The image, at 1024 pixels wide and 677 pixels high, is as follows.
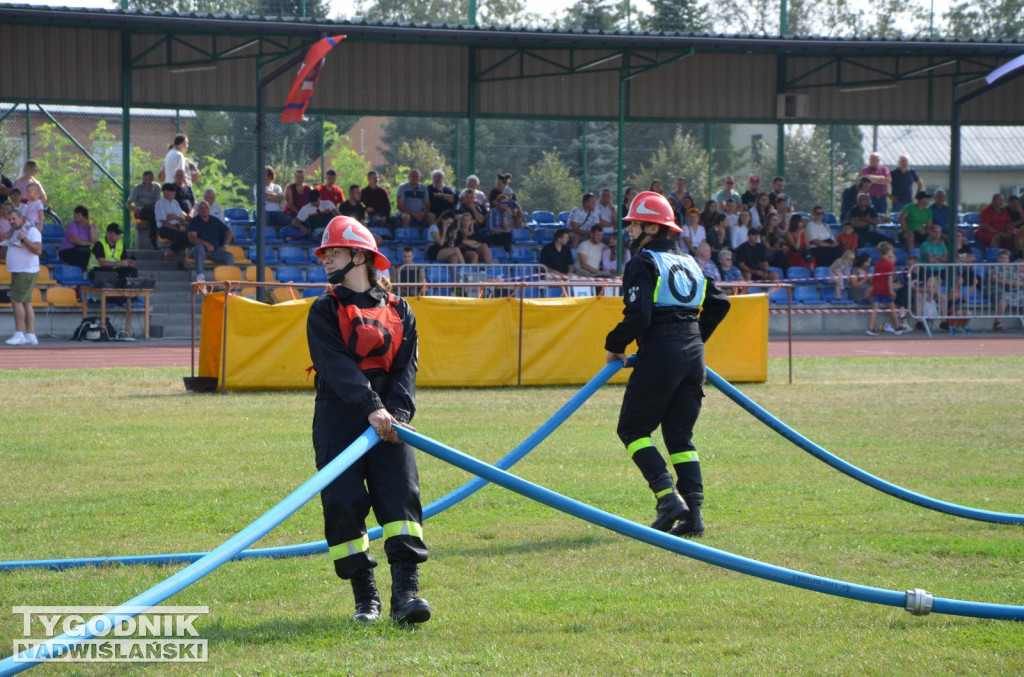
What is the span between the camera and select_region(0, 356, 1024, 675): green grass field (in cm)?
477

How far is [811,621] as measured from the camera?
205 inches

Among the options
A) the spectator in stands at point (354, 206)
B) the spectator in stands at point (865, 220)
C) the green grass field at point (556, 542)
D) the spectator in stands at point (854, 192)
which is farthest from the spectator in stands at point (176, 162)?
the spectator in stands at point (854, 192)

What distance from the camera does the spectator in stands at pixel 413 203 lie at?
24625mm

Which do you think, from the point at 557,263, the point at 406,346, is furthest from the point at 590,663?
the point at 557,263

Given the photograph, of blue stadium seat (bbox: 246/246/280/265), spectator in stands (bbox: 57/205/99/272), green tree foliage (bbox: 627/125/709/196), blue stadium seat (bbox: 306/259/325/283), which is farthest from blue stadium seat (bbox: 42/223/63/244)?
green tree foliage (bbox: 627/125/709/196)

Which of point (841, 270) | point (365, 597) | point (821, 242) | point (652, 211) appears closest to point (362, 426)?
point (365, 597)

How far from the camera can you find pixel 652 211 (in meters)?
6.97

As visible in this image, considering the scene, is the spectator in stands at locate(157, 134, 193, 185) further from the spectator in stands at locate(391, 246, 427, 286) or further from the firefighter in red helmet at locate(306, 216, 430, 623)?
the firefighter in red helmet at locate(306, 216, 430, 623)

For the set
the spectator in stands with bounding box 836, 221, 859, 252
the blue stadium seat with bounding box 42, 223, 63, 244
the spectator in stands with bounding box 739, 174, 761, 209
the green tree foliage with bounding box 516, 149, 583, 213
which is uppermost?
the green tree foliage with bounding box 516, 149, 583, 213

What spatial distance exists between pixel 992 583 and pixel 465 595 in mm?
2604

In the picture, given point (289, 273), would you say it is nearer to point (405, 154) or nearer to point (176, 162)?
point (176, 162)

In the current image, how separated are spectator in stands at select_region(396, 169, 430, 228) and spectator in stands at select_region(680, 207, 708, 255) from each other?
5.40 m

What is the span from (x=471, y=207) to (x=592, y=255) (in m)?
2.65

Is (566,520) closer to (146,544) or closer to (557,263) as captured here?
(146,544)
